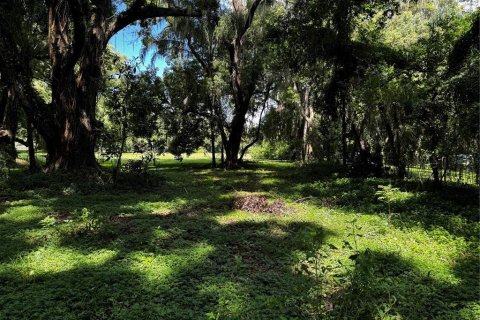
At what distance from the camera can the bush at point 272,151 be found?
79.7ft

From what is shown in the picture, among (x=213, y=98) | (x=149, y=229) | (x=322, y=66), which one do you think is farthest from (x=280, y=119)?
(x=149, y=229)

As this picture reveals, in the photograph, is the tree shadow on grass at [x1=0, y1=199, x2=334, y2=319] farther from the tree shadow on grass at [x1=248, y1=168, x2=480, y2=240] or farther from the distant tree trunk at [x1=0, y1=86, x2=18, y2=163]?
the distant tree trunk at [x1=0, y1=86, x2=18, y2=163]

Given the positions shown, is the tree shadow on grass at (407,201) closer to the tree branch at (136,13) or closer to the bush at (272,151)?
the tree branch at (136,13)

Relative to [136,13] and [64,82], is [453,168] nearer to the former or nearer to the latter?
[136,13]

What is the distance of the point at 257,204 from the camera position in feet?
24.3

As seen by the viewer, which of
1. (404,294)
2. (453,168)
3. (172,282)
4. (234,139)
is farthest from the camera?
(234,139)

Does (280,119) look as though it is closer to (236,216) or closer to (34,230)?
(236,216)

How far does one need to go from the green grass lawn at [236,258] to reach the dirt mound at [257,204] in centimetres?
27

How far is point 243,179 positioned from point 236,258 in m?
8.08

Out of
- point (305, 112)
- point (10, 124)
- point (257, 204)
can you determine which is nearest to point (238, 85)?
point (305, 112)

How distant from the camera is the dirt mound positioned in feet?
23.1

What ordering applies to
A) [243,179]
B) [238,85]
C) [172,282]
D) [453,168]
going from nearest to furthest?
[172,282] < [453,168] < [243,179] < [238,85]

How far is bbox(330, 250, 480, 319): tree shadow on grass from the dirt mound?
10.2 ft

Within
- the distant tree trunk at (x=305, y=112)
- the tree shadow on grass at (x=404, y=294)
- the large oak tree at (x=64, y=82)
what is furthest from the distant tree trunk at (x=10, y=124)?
the distant tree trunk at (x=305, y=112)
